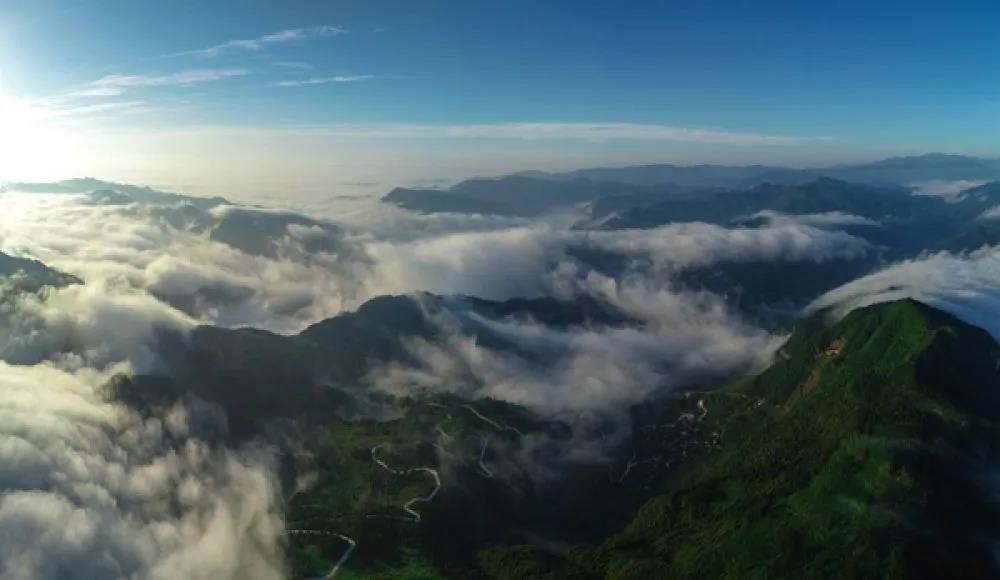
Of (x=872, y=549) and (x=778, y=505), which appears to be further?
(x=778, y=505)

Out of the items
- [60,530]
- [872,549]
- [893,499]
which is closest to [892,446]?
[893,499]

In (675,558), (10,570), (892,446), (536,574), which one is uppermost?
(892,446)

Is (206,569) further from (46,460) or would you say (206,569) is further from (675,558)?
(675,558)

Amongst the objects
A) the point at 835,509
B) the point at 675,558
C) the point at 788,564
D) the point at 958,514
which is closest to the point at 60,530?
the point at 675,558

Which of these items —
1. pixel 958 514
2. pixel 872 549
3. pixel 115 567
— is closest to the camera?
pixel 872 549

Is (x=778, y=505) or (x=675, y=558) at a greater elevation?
(x=778, y=505)

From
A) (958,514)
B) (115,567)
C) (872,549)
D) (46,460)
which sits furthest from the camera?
(46,460)

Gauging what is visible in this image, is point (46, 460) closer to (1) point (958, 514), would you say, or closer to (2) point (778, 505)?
(2) point (778, 505)

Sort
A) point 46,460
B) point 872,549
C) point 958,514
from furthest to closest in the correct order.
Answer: point 46,460 < point 958,514 < point 872,549

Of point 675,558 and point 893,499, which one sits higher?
point 893,499
